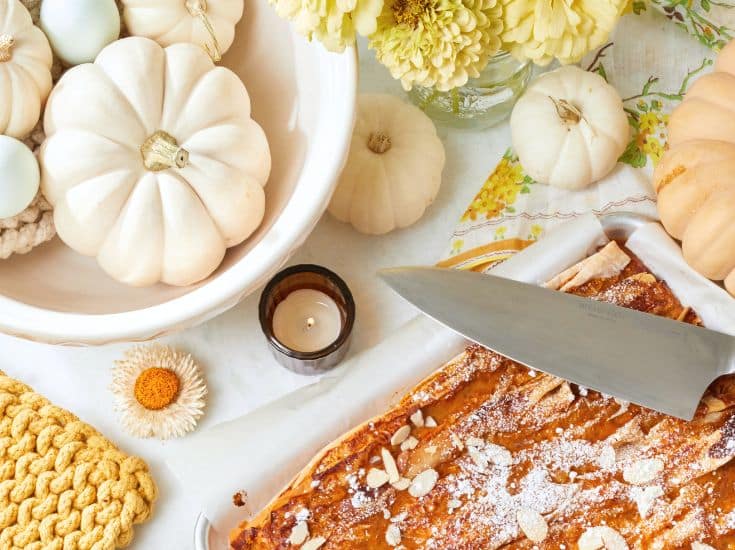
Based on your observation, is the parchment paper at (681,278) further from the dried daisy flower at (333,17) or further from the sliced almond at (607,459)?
the dried daisy flower at (333,17)

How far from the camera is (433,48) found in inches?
34.1

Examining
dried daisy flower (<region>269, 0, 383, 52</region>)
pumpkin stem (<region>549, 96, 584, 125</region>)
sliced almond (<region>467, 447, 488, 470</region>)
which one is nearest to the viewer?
dried daisy flower (<region>269, 0, 383, 52</region>)

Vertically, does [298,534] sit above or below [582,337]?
below

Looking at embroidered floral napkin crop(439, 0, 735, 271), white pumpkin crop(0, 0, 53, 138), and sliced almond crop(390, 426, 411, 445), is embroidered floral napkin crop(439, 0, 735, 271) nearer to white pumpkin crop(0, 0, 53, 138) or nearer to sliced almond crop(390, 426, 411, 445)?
sliced almond crop(390, 426, 411, 445)

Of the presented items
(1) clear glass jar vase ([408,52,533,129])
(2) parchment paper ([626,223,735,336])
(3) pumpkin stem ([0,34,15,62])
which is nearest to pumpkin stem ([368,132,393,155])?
(1) clear glass jar vase ([408,52,533,129])

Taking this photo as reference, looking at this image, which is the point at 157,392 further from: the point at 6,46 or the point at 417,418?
the point at 6,46

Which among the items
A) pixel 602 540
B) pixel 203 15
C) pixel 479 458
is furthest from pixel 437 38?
pixel 602 540

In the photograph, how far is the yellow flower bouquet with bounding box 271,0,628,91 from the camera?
83 centimetres

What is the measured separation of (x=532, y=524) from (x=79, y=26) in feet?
2.48

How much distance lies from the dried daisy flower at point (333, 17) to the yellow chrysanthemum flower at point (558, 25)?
0.49 feet

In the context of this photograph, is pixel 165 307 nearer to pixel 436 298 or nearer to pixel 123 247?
pixel 123 247

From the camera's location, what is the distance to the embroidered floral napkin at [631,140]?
47.0 inches

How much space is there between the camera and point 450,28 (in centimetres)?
85

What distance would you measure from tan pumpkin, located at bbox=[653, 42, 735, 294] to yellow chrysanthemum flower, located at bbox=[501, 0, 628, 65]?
0.24 metres
